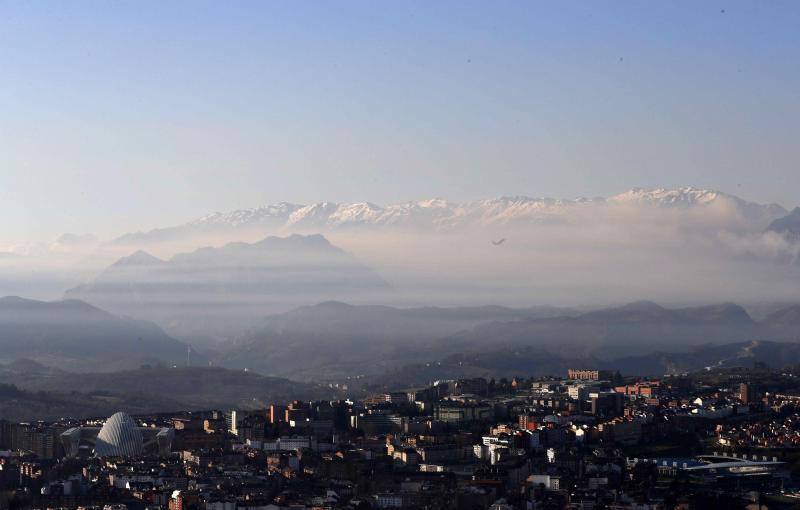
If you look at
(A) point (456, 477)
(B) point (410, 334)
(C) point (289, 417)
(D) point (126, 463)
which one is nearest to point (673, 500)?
(A) point (456, 477)

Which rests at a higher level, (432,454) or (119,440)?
(119,440)

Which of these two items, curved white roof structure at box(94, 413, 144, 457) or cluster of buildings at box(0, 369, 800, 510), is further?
curved white roof structure at box(94, 413, 144, 457)

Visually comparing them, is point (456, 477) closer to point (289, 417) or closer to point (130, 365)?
point (289, 417)

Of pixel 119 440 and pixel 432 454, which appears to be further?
pixel 119 440
